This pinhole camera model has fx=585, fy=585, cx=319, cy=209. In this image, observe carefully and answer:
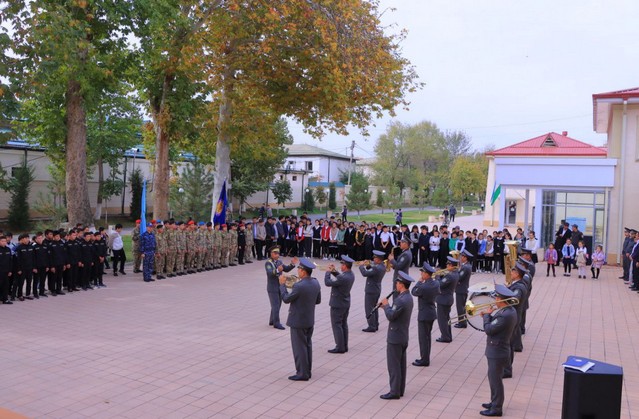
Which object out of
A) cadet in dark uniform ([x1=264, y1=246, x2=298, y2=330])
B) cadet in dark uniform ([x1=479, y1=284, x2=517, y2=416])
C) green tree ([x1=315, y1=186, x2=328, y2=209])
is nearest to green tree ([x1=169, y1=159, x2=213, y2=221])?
cadet in dark uniform ([x1=264, y1=246, x2=298, y2=330])

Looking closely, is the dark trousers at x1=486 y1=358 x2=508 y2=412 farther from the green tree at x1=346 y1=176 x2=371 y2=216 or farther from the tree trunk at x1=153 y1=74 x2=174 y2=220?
the green tree at x1=346 y1=176 x2=371 y2=216

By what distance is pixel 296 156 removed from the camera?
70062 mm

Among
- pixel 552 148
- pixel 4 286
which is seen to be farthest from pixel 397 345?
pixel 552 148

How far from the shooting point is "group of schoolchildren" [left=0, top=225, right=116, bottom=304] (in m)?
12.9

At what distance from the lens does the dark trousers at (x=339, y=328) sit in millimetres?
10070

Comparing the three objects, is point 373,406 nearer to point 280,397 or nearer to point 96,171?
point 280,397

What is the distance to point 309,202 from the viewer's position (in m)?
55.0

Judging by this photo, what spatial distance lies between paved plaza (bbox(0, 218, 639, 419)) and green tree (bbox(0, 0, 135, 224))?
16.0 feet

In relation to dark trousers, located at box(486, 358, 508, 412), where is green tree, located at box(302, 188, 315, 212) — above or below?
above

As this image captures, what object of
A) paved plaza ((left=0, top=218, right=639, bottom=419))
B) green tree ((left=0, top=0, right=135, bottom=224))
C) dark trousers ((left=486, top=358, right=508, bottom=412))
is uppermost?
green tree ((left=0, top=0, right=135, bottom=224))

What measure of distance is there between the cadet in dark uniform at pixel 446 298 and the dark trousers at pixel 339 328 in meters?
1.91

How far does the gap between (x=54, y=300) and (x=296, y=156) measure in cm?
5737

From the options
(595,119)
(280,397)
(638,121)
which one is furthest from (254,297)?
(595,119)

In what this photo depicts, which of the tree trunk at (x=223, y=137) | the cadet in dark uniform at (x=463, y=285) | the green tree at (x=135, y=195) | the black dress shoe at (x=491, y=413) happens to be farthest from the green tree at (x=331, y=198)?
the black dress shoe at (x=491, y=413)
